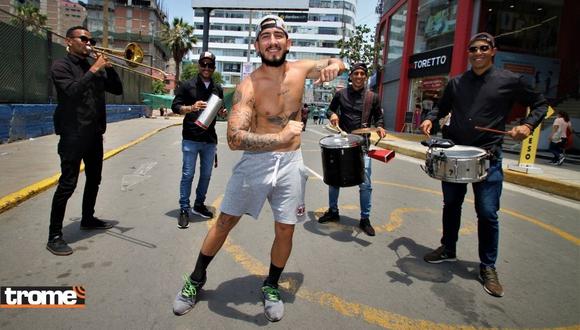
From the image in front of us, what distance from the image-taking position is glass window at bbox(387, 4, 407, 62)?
91.1 feet

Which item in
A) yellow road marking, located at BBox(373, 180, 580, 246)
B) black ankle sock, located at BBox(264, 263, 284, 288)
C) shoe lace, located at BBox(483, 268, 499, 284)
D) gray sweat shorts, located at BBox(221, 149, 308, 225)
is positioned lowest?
yellow road marking, located at BBox(373, 180, 580, 246)

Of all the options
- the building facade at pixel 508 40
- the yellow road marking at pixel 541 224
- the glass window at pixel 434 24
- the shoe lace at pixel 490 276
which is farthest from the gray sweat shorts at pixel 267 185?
the glass window at pixel 434 24

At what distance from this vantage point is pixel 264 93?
2.73m

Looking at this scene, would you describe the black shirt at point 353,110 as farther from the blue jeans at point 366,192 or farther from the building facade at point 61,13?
the building facade at point 61,13

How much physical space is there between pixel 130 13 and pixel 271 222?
85.3 meters

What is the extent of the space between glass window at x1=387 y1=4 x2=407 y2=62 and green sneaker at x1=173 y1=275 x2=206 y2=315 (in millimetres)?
27538

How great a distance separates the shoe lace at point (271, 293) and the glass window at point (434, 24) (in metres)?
21.7

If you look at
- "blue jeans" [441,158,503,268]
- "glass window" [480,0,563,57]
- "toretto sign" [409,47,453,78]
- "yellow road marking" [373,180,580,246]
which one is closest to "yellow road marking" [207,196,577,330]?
"blue jeans" [441,158,503,268]

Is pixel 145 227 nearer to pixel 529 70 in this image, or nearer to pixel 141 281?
pixel 141 281

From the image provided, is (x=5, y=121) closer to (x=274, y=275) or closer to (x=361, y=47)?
(x=274, y=275)

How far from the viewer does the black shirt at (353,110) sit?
4.92 m

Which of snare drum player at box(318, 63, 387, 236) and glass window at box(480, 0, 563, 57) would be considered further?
glass window at box(480, 0, 563, 57)

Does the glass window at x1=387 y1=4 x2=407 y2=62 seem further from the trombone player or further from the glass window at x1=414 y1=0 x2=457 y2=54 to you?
the trombone player

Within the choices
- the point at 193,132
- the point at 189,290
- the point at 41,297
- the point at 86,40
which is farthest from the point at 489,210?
the point at 86,40
